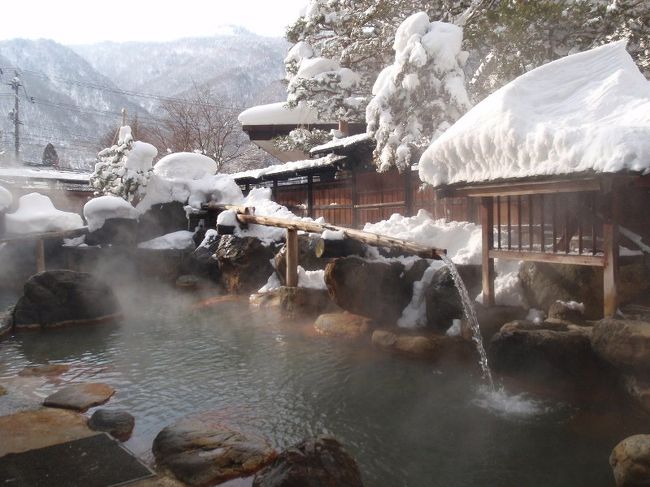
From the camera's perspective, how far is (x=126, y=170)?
19.4 metres

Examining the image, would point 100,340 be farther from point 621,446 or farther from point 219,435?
point 621,446

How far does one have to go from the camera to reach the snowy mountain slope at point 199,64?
8112 centimetres

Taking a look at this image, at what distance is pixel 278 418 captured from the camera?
6.05 metres

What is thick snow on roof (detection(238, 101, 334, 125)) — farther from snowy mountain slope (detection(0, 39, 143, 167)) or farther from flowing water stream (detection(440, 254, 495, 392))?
snowy mountain slope (detection(0, 39, 143, 167))

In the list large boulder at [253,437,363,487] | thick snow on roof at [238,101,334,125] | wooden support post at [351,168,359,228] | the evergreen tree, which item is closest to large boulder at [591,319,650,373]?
large boulder at [253,437,363,487]

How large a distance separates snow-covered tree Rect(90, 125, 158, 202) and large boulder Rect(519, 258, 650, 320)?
15831 mm

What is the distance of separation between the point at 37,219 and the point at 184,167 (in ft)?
20.2

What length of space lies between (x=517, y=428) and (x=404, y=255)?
17.3 feet

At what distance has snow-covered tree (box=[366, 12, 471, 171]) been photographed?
1080 cm

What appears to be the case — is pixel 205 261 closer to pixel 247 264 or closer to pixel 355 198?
pixel 247 264

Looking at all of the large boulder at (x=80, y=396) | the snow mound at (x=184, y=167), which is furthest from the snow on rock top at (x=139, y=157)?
the large boulder at (x=80, y=396)

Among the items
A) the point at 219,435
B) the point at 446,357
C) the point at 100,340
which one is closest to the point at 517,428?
the point at 446,357

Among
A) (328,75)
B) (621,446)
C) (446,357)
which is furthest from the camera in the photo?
(328,75)

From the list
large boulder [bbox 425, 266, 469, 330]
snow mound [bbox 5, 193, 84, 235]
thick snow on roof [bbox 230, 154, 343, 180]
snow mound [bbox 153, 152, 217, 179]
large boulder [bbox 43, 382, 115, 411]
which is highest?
snow mound [bbox 153, 152, 217, 179]
